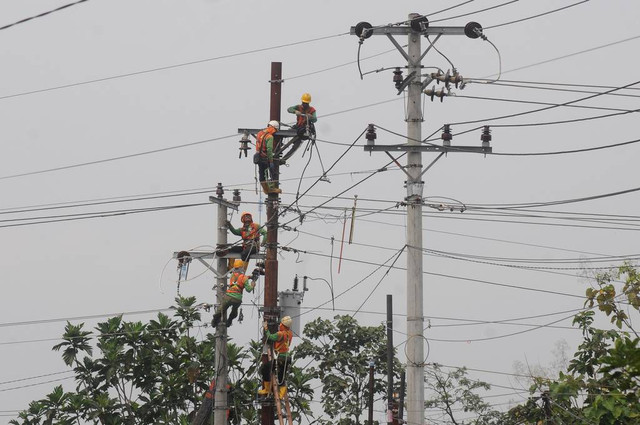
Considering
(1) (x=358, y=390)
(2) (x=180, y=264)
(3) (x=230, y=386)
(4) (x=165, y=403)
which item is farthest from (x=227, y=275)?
(1) (x=358, y=390)

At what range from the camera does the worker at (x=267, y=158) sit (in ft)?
77.6

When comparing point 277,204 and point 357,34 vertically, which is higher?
point 357,34

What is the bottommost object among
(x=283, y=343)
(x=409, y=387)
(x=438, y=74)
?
(x=409, y=387)

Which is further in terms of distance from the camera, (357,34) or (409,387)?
(357,34)

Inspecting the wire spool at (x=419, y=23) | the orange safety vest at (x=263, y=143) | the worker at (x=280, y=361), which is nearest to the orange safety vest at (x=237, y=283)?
the worker at (x=280, y=361)

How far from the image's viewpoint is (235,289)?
24.7 meters

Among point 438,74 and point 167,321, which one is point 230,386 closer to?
point 167,321

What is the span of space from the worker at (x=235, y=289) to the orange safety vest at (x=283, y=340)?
4.95 feet

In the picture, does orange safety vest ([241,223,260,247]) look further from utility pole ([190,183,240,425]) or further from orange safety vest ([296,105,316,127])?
orange safety vest ([296,105,316,127])

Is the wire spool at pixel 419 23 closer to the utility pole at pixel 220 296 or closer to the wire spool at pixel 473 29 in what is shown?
the wire spool at pixel 473 29

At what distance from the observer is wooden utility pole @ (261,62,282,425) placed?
76.6ft

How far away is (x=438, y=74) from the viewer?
68.1 ft

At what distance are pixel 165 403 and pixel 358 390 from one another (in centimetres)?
882

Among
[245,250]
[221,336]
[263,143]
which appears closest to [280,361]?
[221,336]
